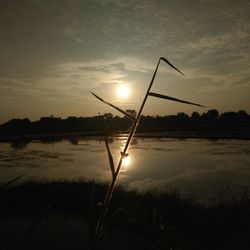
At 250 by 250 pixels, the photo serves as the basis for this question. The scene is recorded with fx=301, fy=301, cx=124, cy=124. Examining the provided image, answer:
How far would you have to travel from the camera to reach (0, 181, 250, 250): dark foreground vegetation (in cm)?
856

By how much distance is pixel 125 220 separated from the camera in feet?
40.4

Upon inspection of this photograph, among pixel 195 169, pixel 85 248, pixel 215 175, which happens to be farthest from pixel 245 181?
pixel 85 248

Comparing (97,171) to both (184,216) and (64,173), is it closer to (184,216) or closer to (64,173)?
(64,173)

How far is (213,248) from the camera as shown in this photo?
827 cm

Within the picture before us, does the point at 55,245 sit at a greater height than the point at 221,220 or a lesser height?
lesser

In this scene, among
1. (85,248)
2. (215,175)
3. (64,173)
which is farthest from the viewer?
(64,173)

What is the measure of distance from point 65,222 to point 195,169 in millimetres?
16657

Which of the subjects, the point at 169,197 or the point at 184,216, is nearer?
the point at 184,216

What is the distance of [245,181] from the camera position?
70.1 ft

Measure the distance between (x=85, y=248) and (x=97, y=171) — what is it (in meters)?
15.9

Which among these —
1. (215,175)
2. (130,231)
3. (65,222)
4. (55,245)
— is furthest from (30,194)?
(215,175)

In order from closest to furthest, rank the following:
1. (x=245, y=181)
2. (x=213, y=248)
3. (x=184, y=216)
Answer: (x=213, y=248) → (x=184, y=216) → (x=245, y=181)

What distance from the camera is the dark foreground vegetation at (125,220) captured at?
8.56 meters

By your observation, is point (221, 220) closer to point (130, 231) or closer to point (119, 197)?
point (130, 231)
